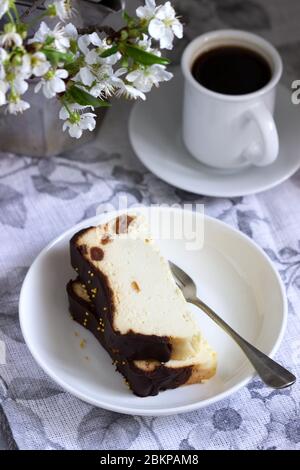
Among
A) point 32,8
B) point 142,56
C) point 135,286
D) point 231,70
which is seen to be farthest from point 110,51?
point 231,70

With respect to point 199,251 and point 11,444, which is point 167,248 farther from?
point 11,444

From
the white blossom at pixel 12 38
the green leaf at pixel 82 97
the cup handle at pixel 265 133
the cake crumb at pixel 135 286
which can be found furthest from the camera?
the cup handle at pixel 265 133

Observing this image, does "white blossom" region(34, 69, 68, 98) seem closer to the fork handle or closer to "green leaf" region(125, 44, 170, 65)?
"green leaf" region(125, 44, 170, 65)

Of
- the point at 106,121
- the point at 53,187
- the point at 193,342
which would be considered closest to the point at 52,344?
the point at 193,342

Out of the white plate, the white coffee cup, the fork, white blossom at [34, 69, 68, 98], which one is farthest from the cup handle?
white blossom at [34, 69, 68, 98]

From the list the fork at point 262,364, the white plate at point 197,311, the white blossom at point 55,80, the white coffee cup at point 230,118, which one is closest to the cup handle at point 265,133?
the white coffee cup at point 230,118

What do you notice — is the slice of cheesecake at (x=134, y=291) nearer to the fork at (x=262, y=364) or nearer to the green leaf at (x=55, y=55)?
the fork at (x=262, y=364)

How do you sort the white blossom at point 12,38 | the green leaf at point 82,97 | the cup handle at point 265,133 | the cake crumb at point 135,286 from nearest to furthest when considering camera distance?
the white blossom at point 12,38, the green leaf at point 82,97, the cake crumb at point 135,286, the cup handle at point 265,133
